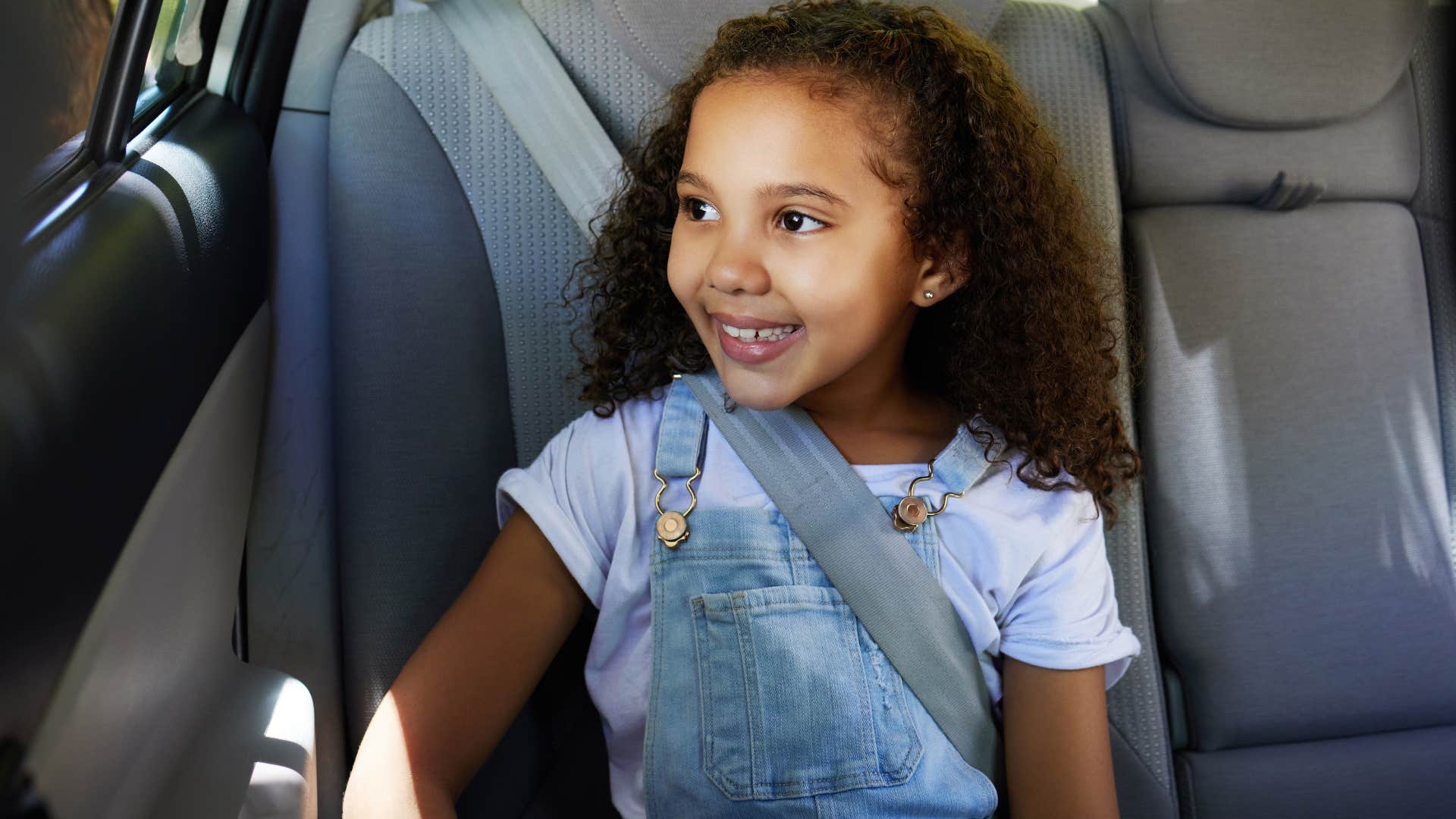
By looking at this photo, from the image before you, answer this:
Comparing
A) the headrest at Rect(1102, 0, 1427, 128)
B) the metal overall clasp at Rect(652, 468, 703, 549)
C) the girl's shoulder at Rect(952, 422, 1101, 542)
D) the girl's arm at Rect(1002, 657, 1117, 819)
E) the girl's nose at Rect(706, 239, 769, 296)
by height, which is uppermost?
the headrest at Rect(1102, 0, 1427, 128)

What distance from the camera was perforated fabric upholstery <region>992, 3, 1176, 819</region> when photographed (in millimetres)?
1245

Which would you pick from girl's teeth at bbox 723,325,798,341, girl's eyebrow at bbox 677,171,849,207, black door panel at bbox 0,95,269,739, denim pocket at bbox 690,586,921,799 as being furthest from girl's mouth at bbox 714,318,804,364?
black door panel at bbox 0,95,269,739

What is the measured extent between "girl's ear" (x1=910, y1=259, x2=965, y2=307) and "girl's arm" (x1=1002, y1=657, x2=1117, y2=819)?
0.35 m

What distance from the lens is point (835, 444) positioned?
3.49 feet

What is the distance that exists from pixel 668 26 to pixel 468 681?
0.69 m

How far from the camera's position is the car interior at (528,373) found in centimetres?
79

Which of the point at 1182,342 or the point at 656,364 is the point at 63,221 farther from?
the point at 1182,342

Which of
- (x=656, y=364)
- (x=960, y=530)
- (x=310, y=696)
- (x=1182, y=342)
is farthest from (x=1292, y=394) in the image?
(x=310, y=696)

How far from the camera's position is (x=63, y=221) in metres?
0.65

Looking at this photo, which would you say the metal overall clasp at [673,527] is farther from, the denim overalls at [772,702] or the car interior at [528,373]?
the car interior at [528,373]

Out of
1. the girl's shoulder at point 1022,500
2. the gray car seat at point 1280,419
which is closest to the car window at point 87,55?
the girl's shoulder at point 1022,500

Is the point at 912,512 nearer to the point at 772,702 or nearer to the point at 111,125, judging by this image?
the point at 772,702

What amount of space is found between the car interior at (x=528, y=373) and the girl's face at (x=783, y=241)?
0.90ft

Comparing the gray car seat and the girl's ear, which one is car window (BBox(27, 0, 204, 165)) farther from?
the gray car seat
